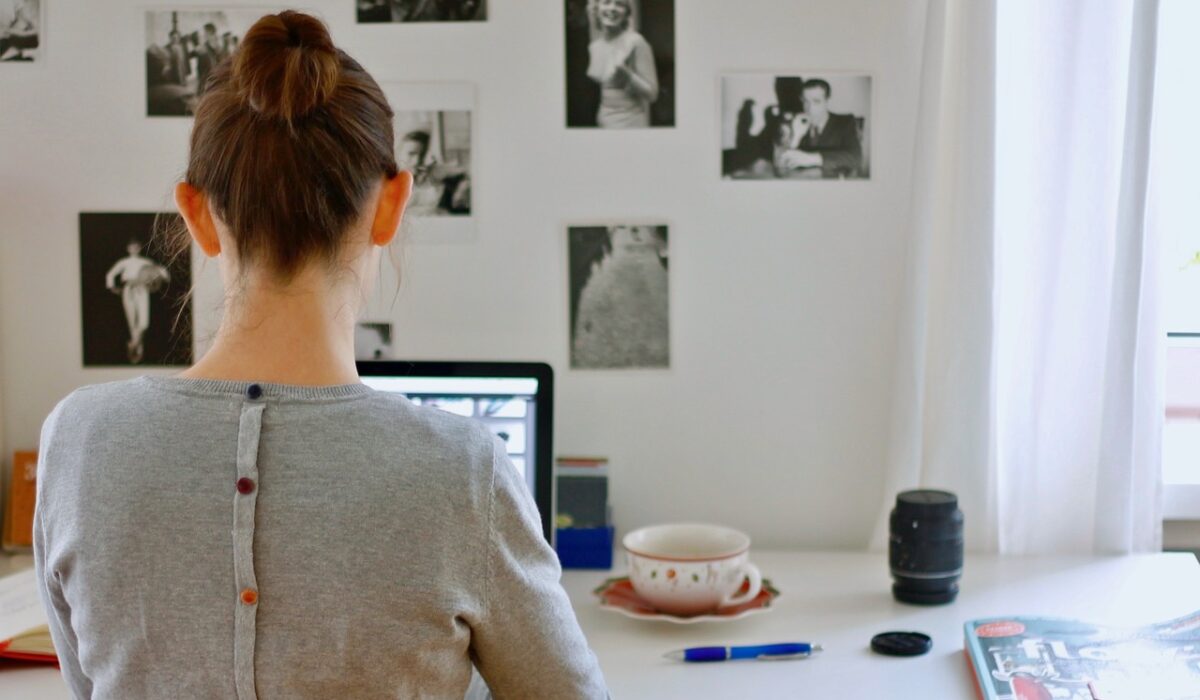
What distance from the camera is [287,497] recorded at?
771 millimetres

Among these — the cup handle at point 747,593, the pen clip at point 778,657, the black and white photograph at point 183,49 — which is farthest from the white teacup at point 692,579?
the black and white photograph at point 183,49

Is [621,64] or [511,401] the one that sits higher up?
[621,64]

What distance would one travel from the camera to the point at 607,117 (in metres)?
1.56

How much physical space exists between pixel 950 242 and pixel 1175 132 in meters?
0.33

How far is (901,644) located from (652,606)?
263mm

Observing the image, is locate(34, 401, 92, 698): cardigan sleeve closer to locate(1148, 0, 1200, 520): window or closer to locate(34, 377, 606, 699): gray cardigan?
locate(34, 377, 606, 699): gray cardigan

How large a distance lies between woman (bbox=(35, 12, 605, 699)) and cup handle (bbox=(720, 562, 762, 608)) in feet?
1.72

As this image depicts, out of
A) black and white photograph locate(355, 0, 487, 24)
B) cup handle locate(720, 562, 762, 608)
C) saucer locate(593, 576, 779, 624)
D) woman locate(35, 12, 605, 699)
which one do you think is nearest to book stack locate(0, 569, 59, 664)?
woman locate(35, 12, 605, 699)

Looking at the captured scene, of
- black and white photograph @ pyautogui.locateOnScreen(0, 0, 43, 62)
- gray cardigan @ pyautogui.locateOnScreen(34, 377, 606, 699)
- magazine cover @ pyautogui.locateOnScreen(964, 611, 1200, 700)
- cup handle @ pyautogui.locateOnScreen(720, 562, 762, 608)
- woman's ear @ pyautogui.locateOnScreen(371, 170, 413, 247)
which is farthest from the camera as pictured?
black and white photograph @ pyautogui.locateOnScreen(0, 0, 43, 62)

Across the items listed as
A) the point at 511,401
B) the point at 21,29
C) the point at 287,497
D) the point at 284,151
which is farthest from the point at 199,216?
the point at 21,29

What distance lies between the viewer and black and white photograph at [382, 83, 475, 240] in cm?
157

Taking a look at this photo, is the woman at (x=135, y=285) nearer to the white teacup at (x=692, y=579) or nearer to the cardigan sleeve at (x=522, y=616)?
the white teacup at (x=692, y=579)

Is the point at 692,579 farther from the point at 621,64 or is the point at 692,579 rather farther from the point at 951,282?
the point at 621,64

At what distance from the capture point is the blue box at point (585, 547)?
1.51 metres
